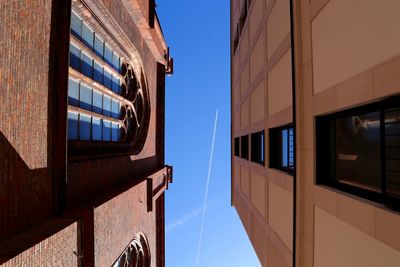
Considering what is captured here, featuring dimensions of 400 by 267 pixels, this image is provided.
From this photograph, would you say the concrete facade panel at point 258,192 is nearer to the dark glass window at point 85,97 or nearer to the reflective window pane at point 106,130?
the reflective window pane at point 106,130

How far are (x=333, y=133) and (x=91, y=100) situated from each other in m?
8.83

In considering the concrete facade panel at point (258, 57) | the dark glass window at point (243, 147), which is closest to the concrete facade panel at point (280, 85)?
the concrete facade panel at point (258, 57)

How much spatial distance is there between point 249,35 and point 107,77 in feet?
23.5

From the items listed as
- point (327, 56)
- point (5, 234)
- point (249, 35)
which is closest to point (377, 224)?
point (327, 56)

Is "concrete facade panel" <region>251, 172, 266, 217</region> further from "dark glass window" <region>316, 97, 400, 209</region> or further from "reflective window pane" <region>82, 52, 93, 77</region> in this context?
"reflective window pane" <region>82, 52, 93, 77</region>

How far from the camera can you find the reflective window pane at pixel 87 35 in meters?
12.3

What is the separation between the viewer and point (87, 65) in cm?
1253

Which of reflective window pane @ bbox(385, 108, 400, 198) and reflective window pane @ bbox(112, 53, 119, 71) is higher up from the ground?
reflective window pane @ bbox(112, 53, 119, 71)

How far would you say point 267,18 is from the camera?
12586 mm

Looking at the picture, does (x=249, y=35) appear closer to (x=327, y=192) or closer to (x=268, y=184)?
(x=268, y=184)

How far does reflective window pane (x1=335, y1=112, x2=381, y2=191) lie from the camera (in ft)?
18.1

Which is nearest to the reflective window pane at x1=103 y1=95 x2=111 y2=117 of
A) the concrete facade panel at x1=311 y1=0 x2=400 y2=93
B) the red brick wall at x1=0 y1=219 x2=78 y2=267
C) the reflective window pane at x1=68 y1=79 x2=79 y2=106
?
the reflective window pane at x1=68 y1=79 x2=79 y2=106

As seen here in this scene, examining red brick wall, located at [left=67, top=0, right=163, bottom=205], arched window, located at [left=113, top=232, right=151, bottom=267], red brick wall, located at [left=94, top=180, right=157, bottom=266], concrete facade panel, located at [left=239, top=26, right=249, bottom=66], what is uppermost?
concrete facade panel, located at [left=239, top=26, right=249, bottom=66]

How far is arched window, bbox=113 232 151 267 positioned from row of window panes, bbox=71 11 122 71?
7817mm
